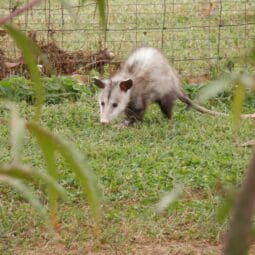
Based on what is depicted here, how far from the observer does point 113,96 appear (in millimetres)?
7242

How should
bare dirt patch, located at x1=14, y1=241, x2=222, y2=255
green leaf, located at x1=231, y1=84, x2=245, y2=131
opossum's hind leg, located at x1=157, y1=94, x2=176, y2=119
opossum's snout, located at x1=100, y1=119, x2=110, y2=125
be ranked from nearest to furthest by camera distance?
green leaf, located at x1=231, y1=84, x2=245, y2=131 → bare dirt patch, located at x1=14, y1=241, x2=222, y2=255 → opossum's snout, located at x1=100, y1=119, x2=110, y2=125 → opossum's hind leg, located at x1=157, y1=94, x2=176, y2=119

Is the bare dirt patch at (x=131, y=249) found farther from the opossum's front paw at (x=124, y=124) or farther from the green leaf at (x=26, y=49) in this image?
the green leaf at (x=26, y=49)

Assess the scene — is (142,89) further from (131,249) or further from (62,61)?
(131,249)

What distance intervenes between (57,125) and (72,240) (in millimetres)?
2620

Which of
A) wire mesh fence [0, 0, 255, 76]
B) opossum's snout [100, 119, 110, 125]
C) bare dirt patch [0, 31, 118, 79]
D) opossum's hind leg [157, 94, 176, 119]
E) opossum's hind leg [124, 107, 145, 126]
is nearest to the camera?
opossum's snout [100, 119, 110, 125]

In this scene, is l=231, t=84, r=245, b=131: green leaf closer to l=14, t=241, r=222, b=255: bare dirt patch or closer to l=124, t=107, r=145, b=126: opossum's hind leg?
l=14, t=241, r=222, b=255: bare dirt patch

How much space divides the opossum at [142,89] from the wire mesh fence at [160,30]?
3.43 ft

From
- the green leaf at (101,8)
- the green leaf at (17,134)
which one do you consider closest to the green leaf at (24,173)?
the green leaf at (17,134)

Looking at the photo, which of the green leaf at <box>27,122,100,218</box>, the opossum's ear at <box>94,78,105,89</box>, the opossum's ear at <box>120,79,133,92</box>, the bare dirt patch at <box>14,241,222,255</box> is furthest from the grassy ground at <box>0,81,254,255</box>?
the green leaf at <box>27,122,100,218</box>

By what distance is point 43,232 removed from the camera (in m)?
4.33

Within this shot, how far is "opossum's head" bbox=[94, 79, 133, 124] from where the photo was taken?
715 centimetres

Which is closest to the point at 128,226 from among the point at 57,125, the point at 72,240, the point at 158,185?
the point at 72,240

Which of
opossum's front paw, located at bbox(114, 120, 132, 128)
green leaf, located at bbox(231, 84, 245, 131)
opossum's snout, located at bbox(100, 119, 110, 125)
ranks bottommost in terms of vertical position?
opossum's front paw, located at bbox(114, 120, 132, 128)

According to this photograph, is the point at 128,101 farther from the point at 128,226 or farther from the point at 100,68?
the point at 128,226
